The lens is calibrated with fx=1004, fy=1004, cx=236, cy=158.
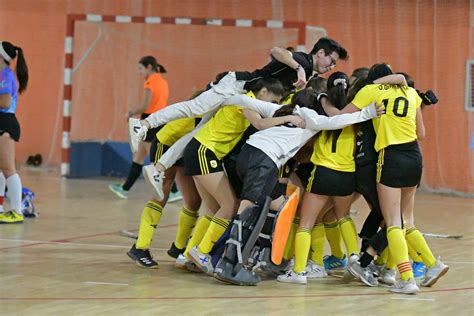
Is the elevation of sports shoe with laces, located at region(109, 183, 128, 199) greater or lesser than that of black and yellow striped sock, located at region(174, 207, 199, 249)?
greater

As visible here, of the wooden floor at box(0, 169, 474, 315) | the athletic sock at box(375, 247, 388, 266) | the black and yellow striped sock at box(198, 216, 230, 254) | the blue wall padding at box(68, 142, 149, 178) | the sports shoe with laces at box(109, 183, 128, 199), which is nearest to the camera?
the wooden floor at box(0, 169, 474, 315)

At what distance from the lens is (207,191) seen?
7.76 metres

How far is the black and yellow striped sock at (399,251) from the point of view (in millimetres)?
7113

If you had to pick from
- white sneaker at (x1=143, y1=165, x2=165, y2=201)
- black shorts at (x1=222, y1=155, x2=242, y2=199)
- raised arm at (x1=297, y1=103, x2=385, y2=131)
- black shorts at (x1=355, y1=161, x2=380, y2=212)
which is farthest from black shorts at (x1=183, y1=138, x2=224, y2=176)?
black shorts at (x1=355, y1=161, x2=380, y2=212)

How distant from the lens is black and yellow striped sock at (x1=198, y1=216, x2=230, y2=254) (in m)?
7.56

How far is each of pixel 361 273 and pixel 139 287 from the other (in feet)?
5.44

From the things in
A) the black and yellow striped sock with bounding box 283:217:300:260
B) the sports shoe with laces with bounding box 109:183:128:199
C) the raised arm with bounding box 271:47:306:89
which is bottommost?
the black and yellow striped sock with bounding box 283:217:300:260

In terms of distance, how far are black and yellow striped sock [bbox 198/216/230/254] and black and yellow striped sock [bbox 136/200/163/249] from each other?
2.00 feet

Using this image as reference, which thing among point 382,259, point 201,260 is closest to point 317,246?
point 382,259

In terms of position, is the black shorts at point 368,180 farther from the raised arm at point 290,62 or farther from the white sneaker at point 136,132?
the white sneaker at point 136,132

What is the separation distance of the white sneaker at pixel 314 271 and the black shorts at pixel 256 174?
76 cm

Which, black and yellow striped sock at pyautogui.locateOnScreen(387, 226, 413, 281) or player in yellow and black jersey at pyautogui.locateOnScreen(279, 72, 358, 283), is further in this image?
player in yellow and black jersey at pyautogui.locateOnScreen(279, 72, 358, 283)

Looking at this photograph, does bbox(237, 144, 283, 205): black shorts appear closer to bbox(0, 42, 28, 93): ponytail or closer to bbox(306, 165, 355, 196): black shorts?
bbox(306, 165, 355, 196): black shorts

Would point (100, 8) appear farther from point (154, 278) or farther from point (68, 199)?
point (154, 278)
